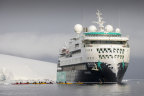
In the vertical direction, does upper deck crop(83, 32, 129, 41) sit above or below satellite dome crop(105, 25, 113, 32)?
below

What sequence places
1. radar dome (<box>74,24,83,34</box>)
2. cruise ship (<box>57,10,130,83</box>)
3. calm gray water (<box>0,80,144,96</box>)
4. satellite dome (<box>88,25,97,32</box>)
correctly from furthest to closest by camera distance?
radar dome (<box>74,24,83,34</box>), satellite dome (<box>88,25,97,32</box>), cruise ship (<box>57,10,130,83</box>), calm gray water (<box>0,80,144,96</box>)

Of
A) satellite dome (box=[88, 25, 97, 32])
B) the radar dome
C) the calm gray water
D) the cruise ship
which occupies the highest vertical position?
the radar dome

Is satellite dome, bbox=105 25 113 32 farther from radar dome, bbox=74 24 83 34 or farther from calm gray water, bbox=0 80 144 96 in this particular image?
calm gray water, bbox=0 80 144 96

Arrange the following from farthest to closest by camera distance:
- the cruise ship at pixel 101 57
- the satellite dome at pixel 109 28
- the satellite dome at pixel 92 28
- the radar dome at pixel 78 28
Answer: the radar dome at pixel 78 28 → the satellite dome at pixel 109 28 → the satellite dome at pixel 92 28 → the cruise ship at pixel 101 57

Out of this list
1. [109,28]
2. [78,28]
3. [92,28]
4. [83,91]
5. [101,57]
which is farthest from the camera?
[78,28]

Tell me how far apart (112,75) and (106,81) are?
2.83m

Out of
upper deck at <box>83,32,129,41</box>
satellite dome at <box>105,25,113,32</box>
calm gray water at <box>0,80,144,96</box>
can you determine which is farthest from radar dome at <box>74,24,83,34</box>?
calm gray water at <box>0,80,144,96</box>

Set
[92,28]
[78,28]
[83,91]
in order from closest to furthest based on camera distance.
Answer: [83,91] → [92,28] → [78,28]

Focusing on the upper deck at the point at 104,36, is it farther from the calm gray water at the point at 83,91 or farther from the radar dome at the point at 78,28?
the radar dome at the point at 78,28

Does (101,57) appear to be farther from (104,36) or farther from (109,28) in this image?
(109,28)

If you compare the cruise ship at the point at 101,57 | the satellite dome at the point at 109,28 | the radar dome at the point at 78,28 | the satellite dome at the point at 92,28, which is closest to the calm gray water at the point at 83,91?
the cruise ship at the point at 101,57

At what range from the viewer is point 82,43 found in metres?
103

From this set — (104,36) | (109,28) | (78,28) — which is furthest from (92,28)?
(104,36)

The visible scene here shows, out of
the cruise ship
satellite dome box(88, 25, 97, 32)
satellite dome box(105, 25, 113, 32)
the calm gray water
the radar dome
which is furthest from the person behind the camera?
the radar dome
